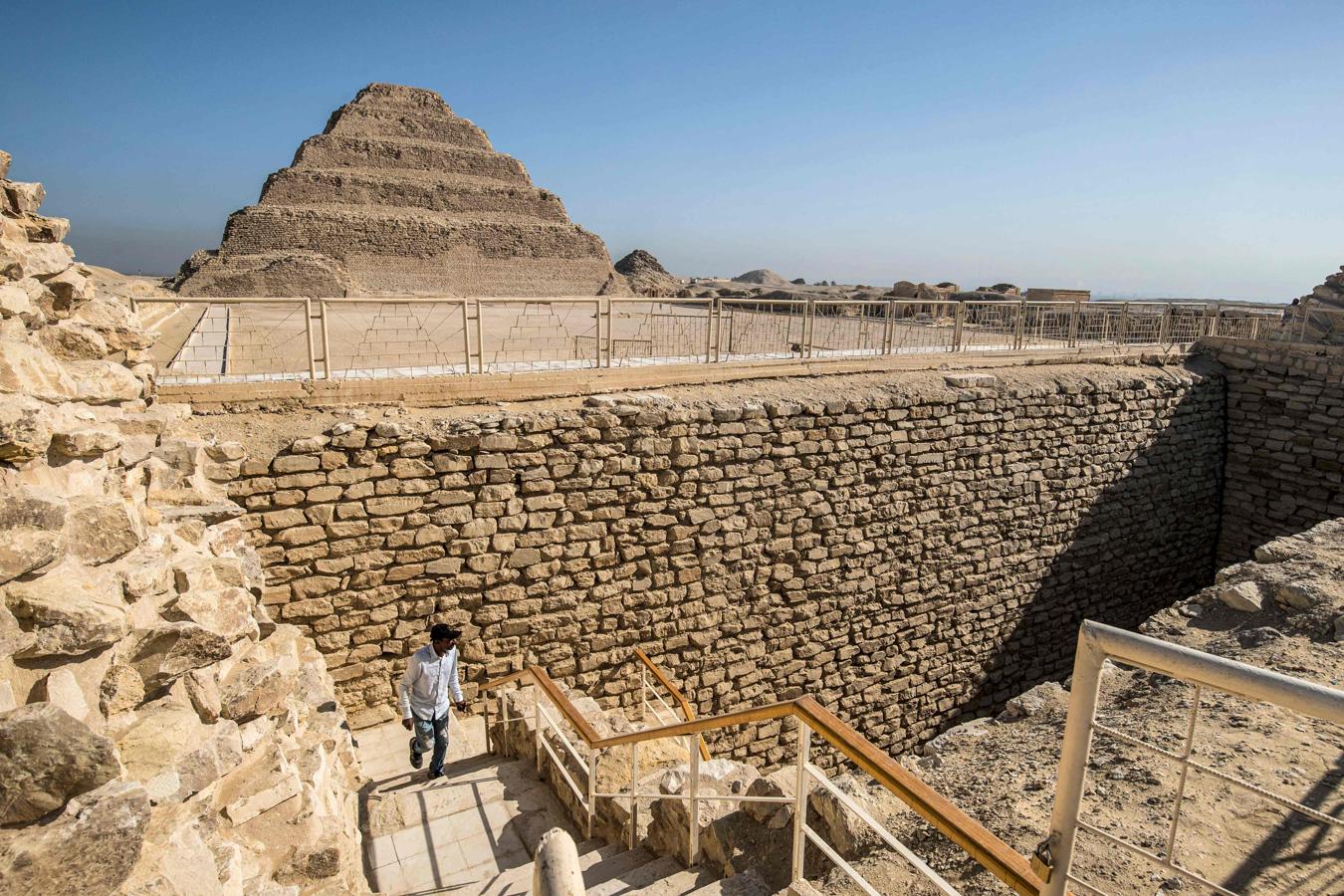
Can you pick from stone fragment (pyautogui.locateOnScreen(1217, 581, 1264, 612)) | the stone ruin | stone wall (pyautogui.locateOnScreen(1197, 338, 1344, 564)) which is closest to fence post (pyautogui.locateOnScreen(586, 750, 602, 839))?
the stone ruin

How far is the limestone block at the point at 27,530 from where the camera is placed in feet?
7.89

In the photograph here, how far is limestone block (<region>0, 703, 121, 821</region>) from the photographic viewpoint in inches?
80.9

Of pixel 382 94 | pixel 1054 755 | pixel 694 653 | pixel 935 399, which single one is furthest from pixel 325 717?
pixel 382 94

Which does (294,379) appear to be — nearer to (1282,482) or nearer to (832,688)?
(832,688)

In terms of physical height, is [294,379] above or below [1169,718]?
above

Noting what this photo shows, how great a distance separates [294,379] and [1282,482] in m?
14.5

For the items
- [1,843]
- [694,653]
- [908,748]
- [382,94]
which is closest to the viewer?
[1,843]

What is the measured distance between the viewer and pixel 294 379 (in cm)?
670

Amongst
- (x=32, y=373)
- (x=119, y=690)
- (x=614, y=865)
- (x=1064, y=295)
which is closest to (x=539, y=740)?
(x=614, y=865)

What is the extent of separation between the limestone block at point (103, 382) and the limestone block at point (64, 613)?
1.74m

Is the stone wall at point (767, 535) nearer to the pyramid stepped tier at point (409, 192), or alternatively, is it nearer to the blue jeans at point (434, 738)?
the blue jeans at point (434, 738)

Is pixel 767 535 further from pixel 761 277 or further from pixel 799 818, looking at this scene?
pixel 761 277

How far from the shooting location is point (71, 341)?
4344 mm

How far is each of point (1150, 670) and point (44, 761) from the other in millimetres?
2972
